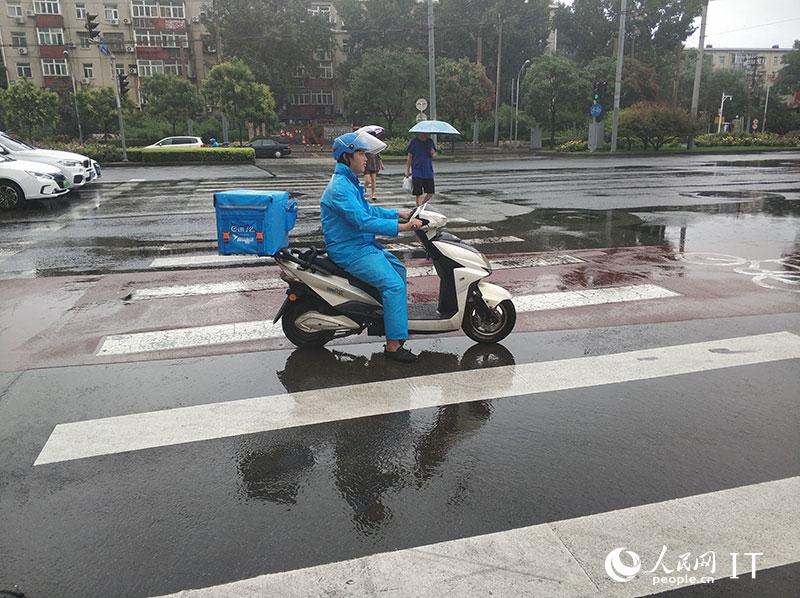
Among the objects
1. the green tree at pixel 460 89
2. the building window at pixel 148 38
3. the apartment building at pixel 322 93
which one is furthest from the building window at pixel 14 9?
the green tree at pixel 460 89

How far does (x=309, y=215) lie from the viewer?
13539 mm

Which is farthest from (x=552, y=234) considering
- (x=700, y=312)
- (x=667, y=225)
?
(x=700, y=312)

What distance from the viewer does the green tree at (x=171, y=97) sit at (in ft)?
151

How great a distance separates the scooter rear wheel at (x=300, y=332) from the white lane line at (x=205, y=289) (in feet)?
7.19

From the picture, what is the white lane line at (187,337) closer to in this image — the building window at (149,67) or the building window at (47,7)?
the building window at (149,67)

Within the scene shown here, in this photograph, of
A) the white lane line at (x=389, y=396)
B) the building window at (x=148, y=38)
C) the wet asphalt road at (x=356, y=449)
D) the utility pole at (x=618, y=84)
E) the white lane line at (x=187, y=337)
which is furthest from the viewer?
the building window at (x=148, y=38)

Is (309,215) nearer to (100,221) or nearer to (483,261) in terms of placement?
(100,221)

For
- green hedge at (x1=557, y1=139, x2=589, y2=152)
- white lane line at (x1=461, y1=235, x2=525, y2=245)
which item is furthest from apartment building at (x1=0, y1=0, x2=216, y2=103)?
white lane line at (x1=461, y1=235, x2=525, y2=245)

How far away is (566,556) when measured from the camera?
2836 mm

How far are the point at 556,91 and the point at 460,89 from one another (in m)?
7.07

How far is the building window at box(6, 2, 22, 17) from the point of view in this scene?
63.4m

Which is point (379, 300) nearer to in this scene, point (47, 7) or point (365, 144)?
point (365, 144)

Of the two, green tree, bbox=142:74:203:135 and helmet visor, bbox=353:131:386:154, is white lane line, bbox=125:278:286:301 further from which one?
green tree, bbox=142:74:203:135

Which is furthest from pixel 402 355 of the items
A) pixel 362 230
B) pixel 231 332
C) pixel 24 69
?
pixel 24 69
